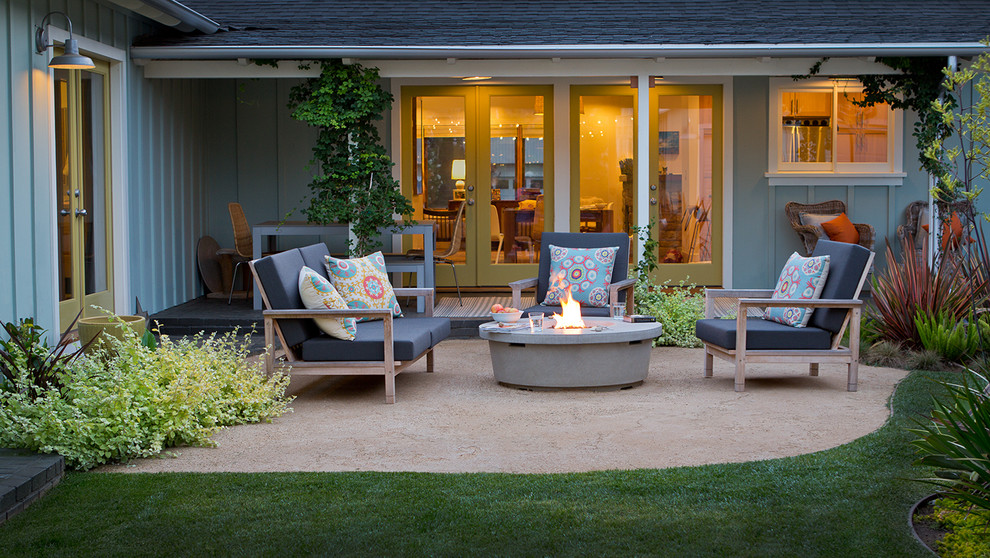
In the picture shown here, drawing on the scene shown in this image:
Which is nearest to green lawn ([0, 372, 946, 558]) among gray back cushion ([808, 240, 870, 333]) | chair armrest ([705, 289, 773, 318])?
gray back cushion ([808, 240, 870, 333])

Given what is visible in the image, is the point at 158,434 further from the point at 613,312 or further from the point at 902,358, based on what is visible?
the point at 902,358

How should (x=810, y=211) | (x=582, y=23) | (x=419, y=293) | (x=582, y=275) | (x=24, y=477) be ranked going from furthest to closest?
(x=810, y=211)
(x=582, y=23)
(x=582, y=275)
(x=419, y=293)
(x=24, y=477)

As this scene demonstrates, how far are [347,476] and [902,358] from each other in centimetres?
465

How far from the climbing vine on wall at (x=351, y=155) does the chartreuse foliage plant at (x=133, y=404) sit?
10.9ft

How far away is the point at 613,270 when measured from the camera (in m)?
8.09

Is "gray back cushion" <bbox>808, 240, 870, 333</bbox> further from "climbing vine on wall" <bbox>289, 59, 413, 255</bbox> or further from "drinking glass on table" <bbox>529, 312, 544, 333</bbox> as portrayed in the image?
"climbing vine on wall" <bbox>289, 59, 413, 255</bbox>

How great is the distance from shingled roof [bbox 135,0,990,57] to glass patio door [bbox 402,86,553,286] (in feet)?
3.31

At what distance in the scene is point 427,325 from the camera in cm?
671

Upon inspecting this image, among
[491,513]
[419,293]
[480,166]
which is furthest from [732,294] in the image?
[480,166]

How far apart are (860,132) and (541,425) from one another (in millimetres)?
6984

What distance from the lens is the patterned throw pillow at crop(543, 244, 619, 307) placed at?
7871 millimetres

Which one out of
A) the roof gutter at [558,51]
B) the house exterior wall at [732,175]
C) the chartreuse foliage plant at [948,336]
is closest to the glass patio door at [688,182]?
the house exterior wall at [732,175]

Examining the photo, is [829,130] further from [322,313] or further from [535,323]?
[322,313]

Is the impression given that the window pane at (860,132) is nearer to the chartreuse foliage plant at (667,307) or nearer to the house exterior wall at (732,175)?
the house exterior wall at (732,175)
